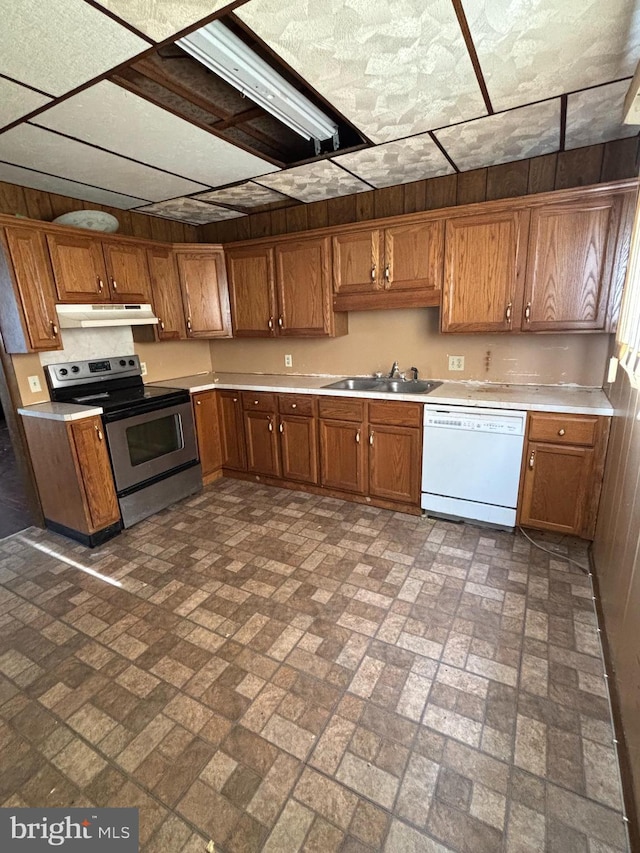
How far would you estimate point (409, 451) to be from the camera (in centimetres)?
293

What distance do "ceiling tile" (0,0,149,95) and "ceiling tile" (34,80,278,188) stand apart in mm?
124

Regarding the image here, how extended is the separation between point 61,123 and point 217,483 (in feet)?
9.11

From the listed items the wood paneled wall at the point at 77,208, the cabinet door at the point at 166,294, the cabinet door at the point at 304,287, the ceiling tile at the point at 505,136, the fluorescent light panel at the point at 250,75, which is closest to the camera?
the fluorescent light panel at the point at 250,75

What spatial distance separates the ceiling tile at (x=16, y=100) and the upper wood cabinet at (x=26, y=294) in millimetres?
852

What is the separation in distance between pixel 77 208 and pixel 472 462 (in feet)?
11.7

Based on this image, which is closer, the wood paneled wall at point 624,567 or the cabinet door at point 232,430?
the wood paneled wall at point 624,567

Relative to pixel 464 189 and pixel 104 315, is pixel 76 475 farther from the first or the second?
pixel 464 189

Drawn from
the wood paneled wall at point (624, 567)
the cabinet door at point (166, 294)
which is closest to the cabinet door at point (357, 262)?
the cabinet door at point (166, 294)

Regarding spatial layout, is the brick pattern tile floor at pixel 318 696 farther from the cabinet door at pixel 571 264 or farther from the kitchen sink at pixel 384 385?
the cabinet door at pixel 571 264

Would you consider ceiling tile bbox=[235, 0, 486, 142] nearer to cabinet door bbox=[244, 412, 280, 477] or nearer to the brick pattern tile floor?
Result: cabinet door bbox=[244, 412, 280, 477]

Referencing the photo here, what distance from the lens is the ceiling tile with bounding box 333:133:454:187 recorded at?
7.59 feet

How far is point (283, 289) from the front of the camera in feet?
11.3

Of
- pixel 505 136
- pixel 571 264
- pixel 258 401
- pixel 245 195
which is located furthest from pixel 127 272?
pixel 571 264

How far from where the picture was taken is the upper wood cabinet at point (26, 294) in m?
2.52
